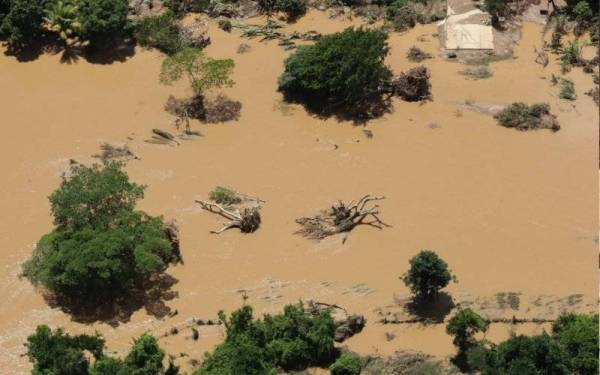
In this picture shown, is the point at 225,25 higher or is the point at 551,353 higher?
the point at 225,25

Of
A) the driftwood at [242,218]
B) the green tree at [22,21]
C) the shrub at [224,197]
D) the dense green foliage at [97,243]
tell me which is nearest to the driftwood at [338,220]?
the driftwood at [242,218]

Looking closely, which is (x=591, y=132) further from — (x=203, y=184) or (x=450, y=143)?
(x=203, y=184)

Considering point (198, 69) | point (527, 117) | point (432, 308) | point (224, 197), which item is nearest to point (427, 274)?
point (432, 308)

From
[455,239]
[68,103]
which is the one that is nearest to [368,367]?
[455,239]

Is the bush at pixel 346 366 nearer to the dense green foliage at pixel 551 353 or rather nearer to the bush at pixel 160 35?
the dense green foliage at pixel 551 353

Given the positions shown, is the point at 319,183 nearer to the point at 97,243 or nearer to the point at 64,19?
the point at 97,243

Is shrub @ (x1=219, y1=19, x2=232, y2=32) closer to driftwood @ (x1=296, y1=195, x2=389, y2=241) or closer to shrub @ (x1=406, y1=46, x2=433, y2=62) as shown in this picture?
shrub @ (x1=406, y1=46, x2=433, y2=62)
